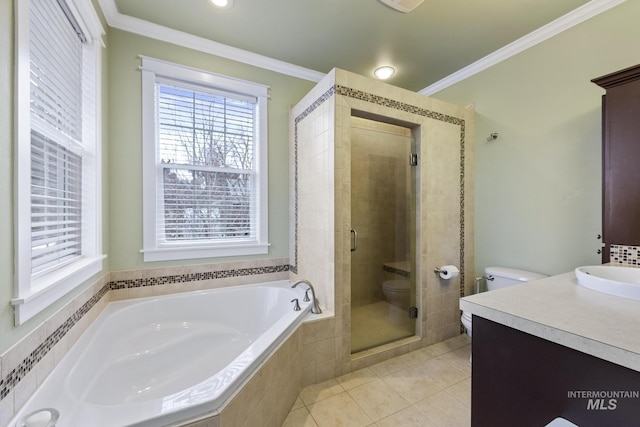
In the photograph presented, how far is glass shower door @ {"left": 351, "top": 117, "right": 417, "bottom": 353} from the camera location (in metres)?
2.12

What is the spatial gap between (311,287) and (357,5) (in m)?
2.01

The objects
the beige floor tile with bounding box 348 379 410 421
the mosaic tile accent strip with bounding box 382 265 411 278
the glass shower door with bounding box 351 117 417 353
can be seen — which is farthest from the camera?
the mosaic tile accent strip with bounding box 382 265 411 278

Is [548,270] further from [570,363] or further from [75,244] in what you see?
[75,244]

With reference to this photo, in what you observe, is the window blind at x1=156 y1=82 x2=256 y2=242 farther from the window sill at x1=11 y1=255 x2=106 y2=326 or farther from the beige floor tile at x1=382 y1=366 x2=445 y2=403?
the beige floor tile at x1=382 y1=366 x2=445 y2=403

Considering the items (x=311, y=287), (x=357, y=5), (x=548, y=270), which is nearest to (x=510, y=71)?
(x=357, y=5)

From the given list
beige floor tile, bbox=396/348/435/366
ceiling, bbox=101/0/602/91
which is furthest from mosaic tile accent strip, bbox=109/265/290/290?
ceiling, bbox=101/0/602/91

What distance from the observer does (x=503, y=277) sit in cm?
211

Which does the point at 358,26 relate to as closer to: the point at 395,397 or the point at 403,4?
the point at 403,4

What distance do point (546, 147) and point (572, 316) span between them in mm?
1765

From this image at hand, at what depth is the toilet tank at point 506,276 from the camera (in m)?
1.99

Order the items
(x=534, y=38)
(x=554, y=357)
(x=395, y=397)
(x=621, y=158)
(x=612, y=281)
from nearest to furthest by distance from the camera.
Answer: (x=554, y=357), (x=612, y=281), (x=621, y=158), (x=395, y=397), (x=534, y=38)

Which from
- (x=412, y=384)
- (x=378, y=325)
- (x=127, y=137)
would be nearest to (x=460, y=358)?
(x=412, y=384)

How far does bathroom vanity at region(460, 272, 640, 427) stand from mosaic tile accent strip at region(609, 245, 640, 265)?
2.51 feet

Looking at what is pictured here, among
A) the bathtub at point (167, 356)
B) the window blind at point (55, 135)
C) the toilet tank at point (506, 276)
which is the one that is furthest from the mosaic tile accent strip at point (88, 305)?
the toilet tank at point (506, 276)
